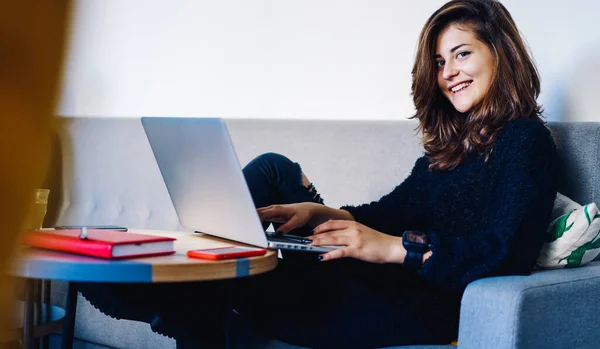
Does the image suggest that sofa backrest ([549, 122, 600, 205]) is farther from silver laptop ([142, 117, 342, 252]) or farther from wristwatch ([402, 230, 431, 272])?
silver laptop ([142, 117, 342, 252])

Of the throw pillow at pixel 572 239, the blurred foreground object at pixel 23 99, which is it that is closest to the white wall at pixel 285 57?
the throw pillow at pixel 572 239

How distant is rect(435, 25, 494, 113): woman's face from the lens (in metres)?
1.58

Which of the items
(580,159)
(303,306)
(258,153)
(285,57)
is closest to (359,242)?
(303,306)

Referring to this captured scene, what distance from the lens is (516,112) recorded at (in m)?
1.49

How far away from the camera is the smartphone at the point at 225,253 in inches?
42.4

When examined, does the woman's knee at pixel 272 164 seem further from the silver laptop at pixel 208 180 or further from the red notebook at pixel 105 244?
the red notebook at pixel 105 244

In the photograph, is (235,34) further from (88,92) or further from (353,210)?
(353,210)

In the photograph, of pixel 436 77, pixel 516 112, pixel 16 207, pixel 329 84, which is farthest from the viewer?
pixel 329 84

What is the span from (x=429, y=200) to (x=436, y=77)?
33 cm

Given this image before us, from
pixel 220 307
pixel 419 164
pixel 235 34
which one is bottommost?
pixel 220 307

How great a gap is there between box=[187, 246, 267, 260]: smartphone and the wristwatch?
0.99 ft

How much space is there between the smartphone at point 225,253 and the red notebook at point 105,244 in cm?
6

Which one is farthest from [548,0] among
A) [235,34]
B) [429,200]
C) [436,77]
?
[235,34]

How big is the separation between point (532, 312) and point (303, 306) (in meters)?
0.46
